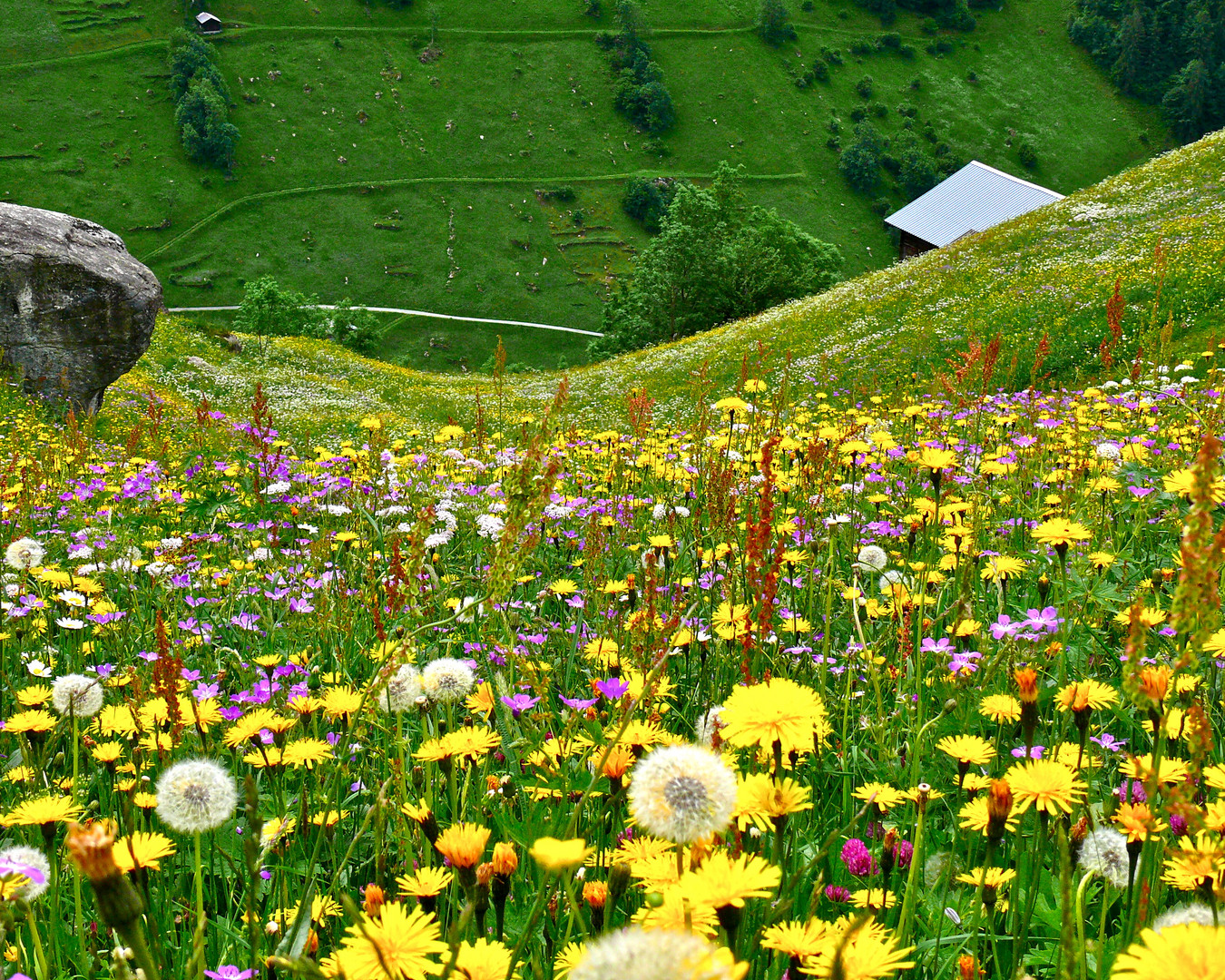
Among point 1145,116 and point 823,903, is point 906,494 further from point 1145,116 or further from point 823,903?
point 1145,116

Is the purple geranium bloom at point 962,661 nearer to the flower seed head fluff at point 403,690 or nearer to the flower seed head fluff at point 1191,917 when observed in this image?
the flower seed head fluff at point 1191,917

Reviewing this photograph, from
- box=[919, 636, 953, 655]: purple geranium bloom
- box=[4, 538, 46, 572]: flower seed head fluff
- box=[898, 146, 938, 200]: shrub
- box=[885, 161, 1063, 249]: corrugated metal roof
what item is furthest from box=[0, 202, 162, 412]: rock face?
box=[898, 146, 938, 200]: shrub

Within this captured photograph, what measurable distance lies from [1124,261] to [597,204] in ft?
363

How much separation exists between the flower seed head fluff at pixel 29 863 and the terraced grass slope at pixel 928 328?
11629mm

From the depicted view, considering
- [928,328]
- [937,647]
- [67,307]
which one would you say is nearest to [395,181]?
[67,307]

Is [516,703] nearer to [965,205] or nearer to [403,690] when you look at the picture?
[403,690]

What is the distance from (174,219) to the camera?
346ft

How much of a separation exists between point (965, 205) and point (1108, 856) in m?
79.8

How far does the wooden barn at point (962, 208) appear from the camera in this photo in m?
68.4

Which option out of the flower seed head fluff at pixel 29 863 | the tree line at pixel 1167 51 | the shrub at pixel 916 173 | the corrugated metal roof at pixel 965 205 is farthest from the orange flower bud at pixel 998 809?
the tree line at pixel 1167 51

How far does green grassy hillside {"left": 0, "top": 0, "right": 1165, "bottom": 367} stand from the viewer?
4112 inches

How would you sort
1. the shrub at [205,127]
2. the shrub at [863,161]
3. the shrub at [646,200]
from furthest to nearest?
the shrub at [863,161] < the shrub at [646,200] < the shrub at [205,127]

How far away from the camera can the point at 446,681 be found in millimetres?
2113

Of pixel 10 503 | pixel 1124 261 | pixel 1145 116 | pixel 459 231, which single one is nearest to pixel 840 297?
pixel 1124 261
